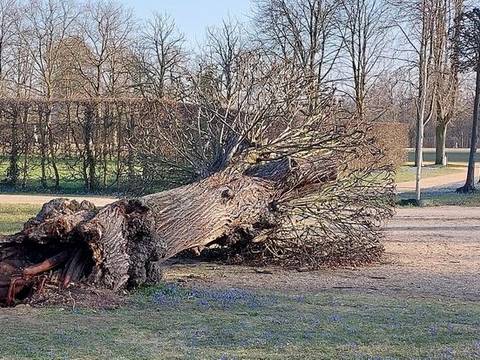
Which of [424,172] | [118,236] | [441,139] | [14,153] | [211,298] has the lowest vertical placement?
[424,172]

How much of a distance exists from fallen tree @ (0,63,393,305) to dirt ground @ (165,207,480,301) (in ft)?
1.27

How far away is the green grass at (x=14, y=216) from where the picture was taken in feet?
38.5

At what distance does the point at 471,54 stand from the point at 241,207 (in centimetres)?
1698

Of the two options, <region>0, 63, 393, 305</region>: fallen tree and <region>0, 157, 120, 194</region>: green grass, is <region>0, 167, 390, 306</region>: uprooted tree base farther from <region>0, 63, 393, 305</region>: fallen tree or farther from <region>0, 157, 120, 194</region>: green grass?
<region>0, 157, 120, 194</region>: green grass

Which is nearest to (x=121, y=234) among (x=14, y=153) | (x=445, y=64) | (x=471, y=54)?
(x=14, y=153)

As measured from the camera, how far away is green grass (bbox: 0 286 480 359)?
461 centimetres

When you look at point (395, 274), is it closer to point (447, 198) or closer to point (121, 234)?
point (121, 234)

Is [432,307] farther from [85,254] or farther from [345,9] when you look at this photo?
[345,9]

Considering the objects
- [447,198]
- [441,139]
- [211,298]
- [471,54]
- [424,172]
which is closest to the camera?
[211,298]

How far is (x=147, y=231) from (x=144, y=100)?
14.1 meters

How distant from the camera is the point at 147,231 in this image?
6887 millimetres

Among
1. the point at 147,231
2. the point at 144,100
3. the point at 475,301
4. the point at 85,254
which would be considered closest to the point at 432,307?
the point at 475,301

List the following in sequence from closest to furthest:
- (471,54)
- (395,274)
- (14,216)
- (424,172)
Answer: (395,274)
(14,216)
(471,54)
(424,172)

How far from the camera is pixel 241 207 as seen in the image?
27.1ft
